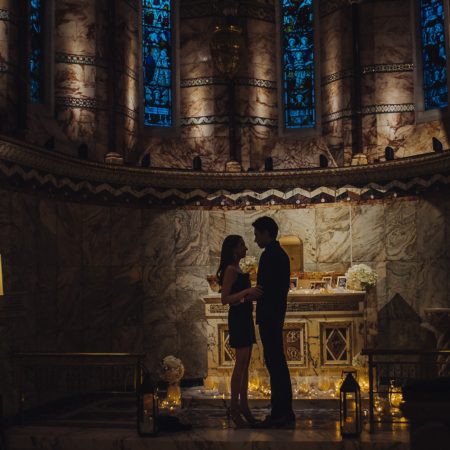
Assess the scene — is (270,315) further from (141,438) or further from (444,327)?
(444,327)

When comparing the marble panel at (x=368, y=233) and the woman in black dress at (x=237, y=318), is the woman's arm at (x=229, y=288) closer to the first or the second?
the woman in black dress at (x=237, y=318)

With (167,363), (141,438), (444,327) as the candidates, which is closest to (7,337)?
(167,363)

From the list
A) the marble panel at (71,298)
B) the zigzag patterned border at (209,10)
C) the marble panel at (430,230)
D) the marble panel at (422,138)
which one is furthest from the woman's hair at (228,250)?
the zigzag patterned border at (209,10)

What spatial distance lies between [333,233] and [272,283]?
226 inches

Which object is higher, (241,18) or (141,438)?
(241,18)

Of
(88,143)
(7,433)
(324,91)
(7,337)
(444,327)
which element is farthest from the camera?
(324,91)

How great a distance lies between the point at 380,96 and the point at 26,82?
5942 millimetres

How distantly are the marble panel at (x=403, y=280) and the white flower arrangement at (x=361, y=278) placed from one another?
3.32ft

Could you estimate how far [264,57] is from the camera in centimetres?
1476

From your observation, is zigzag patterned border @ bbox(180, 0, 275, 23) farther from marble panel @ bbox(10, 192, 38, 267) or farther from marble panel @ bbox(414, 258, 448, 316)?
marble panel @ bbox(414, 258, 448, 316)

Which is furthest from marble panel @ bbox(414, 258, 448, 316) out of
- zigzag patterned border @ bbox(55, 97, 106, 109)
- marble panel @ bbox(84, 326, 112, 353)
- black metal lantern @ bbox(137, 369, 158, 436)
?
black metal lantern @ bbox(137, 369, 158, 436)

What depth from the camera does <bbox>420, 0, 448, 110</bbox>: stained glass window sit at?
44.3 ft

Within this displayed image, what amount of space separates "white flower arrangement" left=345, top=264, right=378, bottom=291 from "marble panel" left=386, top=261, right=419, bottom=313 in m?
1.01

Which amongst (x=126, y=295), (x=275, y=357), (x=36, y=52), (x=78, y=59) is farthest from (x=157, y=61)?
(x=275, y=357)
